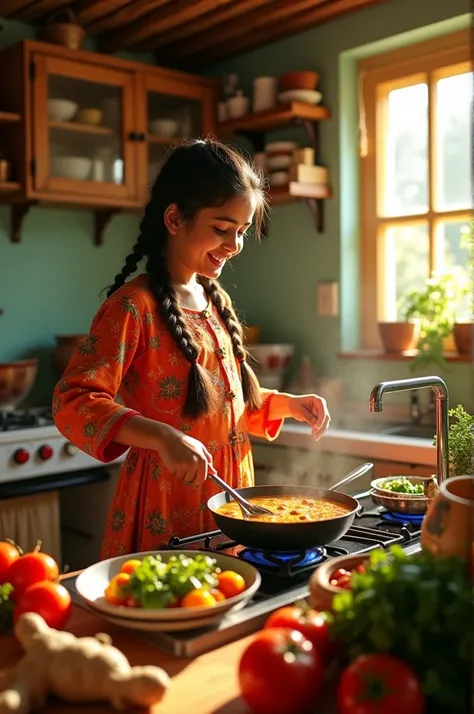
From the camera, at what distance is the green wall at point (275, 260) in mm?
3363

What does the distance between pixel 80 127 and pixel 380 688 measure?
9.45 feet

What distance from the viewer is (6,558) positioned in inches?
48.3

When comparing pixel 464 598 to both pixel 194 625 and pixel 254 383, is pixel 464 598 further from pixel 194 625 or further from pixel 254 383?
pixel 254 383

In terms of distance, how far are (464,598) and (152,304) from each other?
1.01m

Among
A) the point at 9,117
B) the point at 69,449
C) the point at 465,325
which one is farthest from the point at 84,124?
the point at 465,325

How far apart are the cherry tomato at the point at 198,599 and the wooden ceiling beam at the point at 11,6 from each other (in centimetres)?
277

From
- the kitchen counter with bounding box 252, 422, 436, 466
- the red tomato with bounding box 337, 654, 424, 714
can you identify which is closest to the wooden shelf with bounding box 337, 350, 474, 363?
the kitchen counter with bounding box 252, 422, 436, 466

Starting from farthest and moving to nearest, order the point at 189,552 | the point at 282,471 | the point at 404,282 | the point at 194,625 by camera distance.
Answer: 1. the point at 404,282
2. the point at 282,471
3. the point at 189,552
4. the point at 194,625

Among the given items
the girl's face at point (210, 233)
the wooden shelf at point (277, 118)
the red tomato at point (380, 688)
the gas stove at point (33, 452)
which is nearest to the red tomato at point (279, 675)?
the red tomato at point (380, 688)

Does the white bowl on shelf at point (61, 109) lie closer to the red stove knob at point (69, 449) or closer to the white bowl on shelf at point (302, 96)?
the white bowl on shelf at point (302, 96)

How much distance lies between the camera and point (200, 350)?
1755mm

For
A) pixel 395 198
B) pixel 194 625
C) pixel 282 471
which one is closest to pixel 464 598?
pixel 194 625

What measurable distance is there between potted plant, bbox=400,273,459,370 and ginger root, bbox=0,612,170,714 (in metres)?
2.26

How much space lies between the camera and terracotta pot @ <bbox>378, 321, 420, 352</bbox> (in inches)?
124
